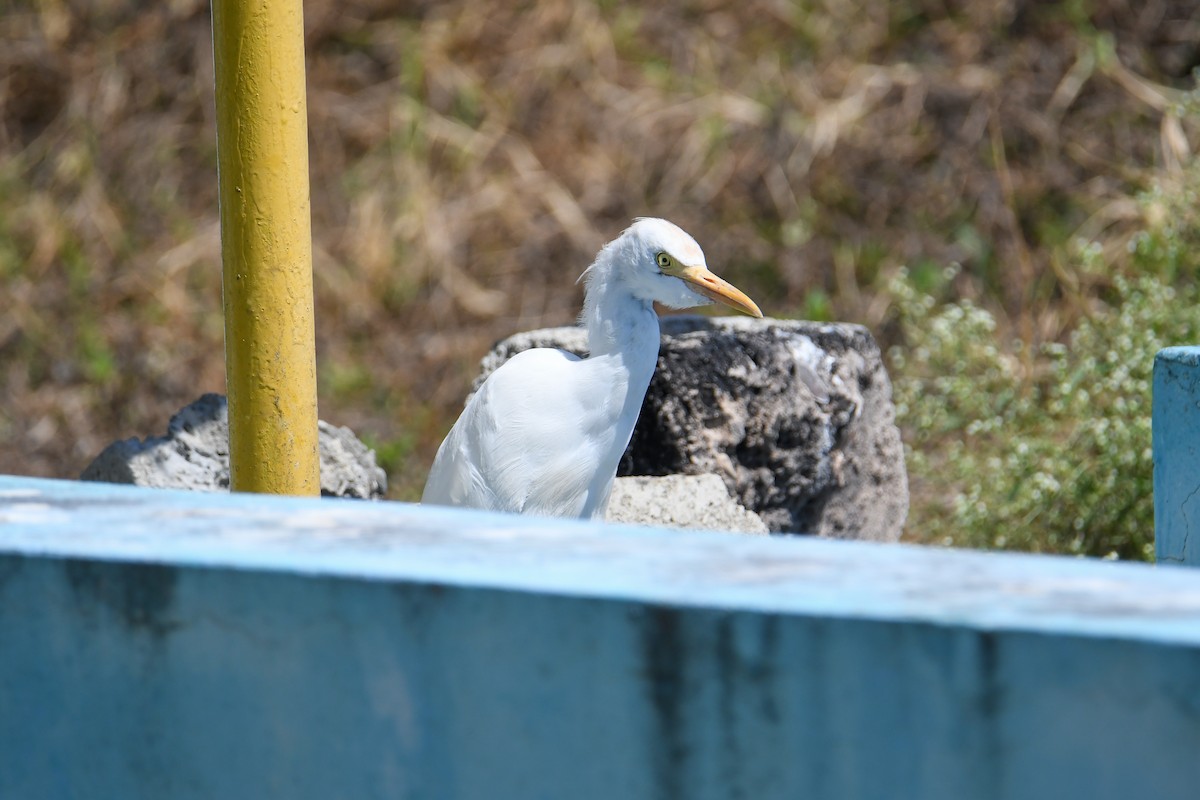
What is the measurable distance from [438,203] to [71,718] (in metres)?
4.67

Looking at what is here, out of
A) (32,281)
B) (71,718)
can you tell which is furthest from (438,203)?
(71,718)

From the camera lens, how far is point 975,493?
11.9 feet

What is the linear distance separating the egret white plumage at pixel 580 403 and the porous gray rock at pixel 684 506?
0.49 ft

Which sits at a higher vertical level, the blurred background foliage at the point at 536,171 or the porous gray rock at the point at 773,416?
the blurred background foliage at the point at 536,171

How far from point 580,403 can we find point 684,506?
29 centimetres

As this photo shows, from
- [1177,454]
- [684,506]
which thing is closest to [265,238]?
[684,506]

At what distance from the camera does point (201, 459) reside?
2684mm

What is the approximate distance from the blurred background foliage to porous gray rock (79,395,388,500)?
1810 mm

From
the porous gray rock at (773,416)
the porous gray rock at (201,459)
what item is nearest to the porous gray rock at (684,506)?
the porous gray rock at (773,416)

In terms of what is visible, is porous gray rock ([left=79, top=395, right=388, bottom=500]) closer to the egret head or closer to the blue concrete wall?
the egret head

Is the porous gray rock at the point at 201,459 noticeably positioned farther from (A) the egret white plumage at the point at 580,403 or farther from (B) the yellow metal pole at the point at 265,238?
(B) the yellow metal pole at the point at 265,238

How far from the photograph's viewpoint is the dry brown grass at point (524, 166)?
5.37 m

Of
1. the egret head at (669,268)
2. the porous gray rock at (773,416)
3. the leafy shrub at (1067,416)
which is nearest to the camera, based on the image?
the egret head at (669,268)

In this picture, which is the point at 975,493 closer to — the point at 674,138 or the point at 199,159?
the point at 674,138
